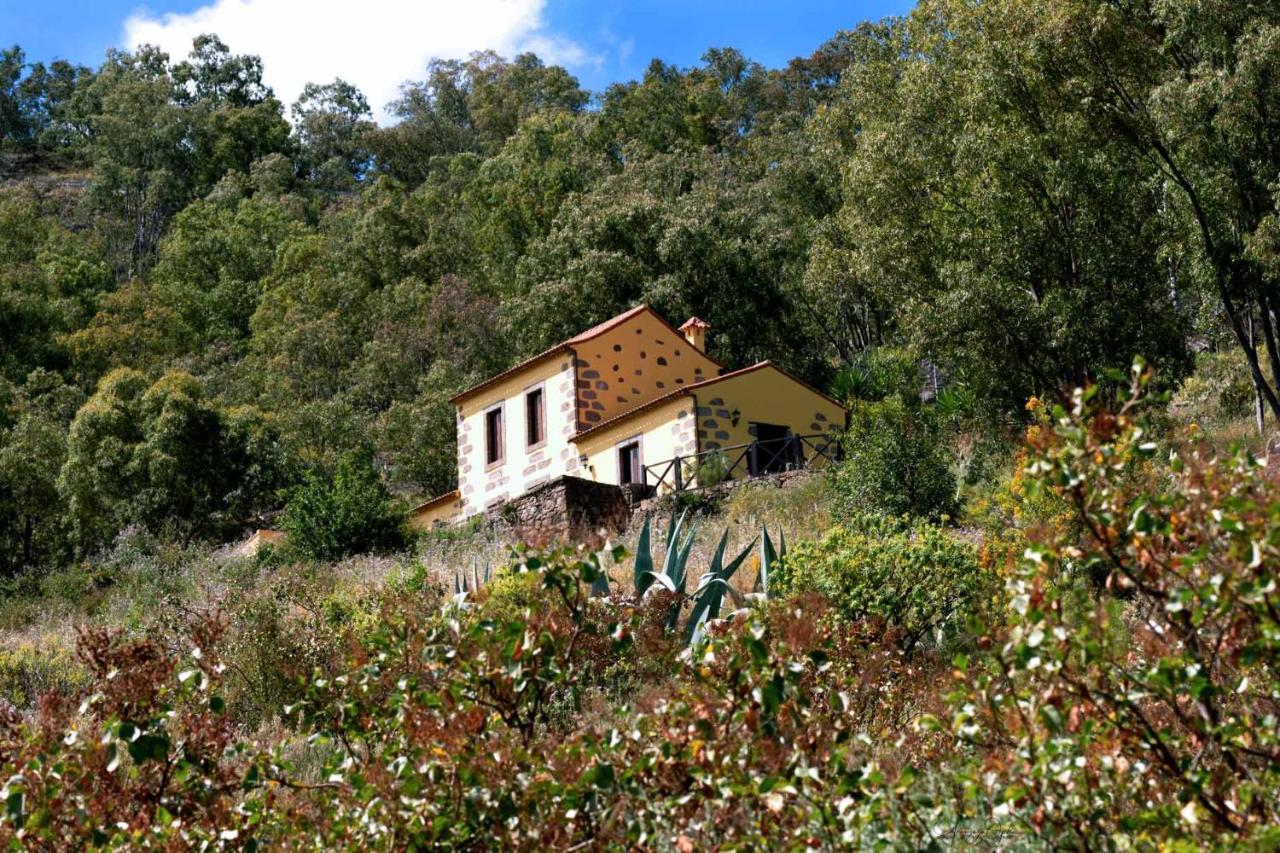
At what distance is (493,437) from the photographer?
33781 mm

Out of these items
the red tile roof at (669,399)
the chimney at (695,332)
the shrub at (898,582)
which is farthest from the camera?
the chimney at (695,332)

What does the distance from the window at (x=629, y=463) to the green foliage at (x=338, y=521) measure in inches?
229

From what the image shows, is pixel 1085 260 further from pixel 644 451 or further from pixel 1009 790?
pixel 1009 790

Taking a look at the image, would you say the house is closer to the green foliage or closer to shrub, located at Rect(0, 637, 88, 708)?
the green foliage

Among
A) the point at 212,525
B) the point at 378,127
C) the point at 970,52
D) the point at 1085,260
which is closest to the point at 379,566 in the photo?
the point at 212,525

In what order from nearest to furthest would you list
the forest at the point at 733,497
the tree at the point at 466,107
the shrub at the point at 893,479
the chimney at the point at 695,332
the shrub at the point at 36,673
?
the forest at the point at 733,497, the shrub at the point at 36,673, the shrub at the point at 893,479, the chimney at the point at 695,332, the tree at the point at 466,107

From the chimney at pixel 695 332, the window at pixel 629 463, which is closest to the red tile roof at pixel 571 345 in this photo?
the chimney at pixel 695 332

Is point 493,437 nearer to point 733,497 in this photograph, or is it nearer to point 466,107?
point 733,497

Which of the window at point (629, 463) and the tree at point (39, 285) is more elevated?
the tree at point (39, 285)

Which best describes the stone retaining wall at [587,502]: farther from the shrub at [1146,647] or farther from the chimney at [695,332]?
the shrub at [1146,647]

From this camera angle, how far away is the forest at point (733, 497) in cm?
481

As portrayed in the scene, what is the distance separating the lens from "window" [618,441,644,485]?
98.4ft

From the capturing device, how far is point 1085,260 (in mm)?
25953

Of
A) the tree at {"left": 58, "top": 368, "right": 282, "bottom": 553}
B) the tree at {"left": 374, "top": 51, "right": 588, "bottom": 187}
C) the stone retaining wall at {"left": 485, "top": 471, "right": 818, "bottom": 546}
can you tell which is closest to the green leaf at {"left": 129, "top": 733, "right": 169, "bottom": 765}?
the stone retaining wall at {"left": 485, "top": 471, "right": 818, "bottom": 546}
